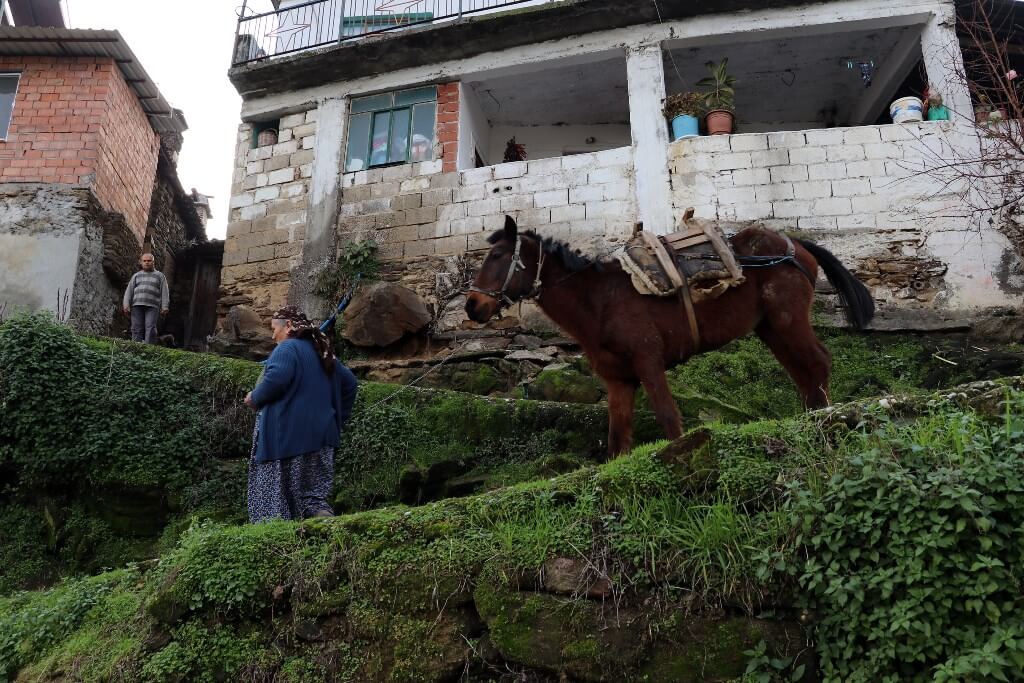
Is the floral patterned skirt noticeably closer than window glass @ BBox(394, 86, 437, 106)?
Yes

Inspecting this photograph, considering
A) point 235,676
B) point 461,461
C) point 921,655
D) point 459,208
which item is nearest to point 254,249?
point 459,208

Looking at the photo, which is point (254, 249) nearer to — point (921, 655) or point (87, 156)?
point (87, 156)

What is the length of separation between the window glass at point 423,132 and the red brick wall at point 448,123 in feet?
0.44

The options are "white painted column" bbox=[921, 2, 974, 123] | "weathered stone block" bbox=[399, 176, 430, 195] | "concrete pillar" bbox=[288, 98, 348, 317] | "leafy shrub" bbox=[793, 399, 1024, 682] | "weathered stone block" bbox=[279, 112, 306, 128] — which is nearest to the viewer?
"leafy shrub" bbox=[793, 399, 1024, 682]

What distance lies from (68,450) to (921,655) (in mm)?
6692

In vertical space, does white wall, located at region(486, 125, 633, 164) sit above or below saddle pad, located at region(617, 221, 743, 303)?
above

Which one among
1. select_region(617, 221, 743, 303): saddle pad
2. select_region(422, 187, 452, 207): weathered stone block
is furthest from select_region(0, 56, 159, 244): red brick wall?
select_region(617, 221, 743, 303): saddle pad

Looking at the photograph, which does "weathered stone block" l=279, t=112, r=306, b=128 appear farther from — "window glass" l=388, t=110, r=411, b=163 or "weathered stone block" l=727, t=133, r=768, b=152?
"weathered stone block" l=727, t=133, r=768, b=152

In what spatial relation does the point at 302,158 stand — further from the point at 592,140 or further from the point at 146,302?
the point at 592,140

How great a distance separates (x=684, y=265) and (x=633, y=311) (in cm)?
58

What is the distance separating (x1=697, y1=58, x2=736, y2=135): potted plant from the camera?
10.9 m

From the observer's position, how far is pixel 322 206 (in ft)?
39.7

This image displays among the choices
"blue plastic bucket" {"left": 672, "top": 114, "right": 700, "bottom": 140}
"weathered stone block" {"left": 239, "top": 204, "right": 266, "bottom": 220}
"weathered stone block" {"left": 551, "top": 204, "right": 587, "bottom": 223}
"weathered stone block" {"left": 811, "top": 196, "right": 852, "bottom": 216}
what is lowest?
"weathered stone block" {"left": 811, "top": 196, "right": 852, "bottom": 216}

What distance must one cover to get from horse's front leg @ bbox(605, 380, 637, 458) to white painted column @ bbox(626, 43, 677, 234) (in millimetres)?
4985
